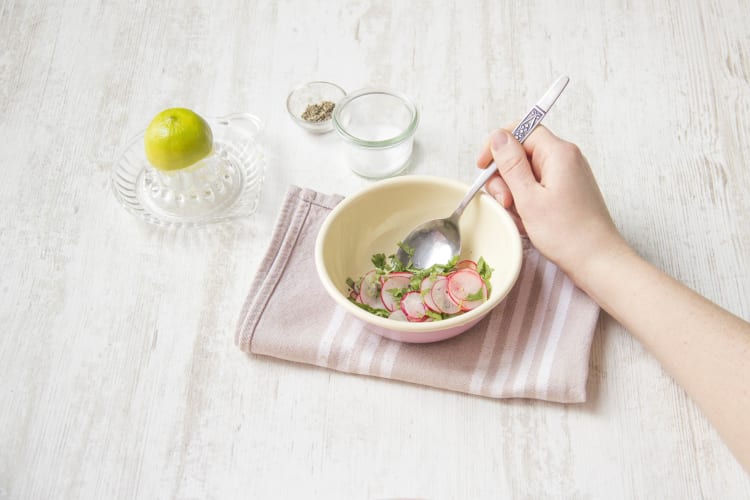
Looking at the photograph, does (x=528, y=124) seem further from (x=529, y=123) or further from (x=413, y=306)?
(x=413, y=306)

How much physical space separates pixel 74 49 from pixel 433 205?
927 mm

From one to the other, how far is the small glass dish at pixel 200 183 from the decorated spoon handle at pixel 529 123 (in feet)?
1.34

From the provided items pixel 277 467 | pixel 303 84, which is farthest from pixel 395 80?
pixel 277 467

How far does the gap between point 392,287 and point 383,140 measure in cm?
33

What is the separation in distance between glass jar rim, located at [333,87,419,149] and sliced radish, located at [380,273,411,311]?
0.27 metres

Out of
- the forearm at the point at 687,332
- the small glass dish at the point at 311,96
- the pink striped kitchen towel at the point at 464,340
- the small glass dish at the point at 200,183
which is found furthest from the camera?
the small glass dish at the point at 311,96

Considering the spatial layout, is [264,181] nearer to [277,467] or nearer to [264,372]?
[264,372]

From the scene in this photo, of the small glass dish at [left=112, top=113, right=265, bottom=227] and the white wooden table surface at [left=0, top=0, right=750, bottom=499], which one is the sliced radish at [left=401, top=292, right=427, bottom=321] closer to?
the white wooden table surface at [left=0, top=0, right=750, bottom=499]

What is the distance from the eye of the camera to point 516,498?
104 centimetres

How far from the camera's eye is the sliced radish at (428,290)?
3.73 ft

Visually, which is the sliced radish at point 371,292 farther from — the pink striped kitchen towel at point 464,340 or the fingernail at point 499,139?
the fingernail at point 499,139

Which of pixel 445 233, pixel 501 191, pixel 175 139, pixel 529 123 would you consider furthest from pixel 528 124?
pixel 175 139

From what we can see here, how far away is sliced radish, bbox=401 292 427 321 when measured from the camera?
113cm

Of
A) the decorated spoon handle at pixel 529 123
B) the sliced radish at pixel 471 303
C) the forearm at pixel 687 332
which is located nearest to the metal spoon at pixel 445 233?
the decorated spoon handle at pixel 529 123
